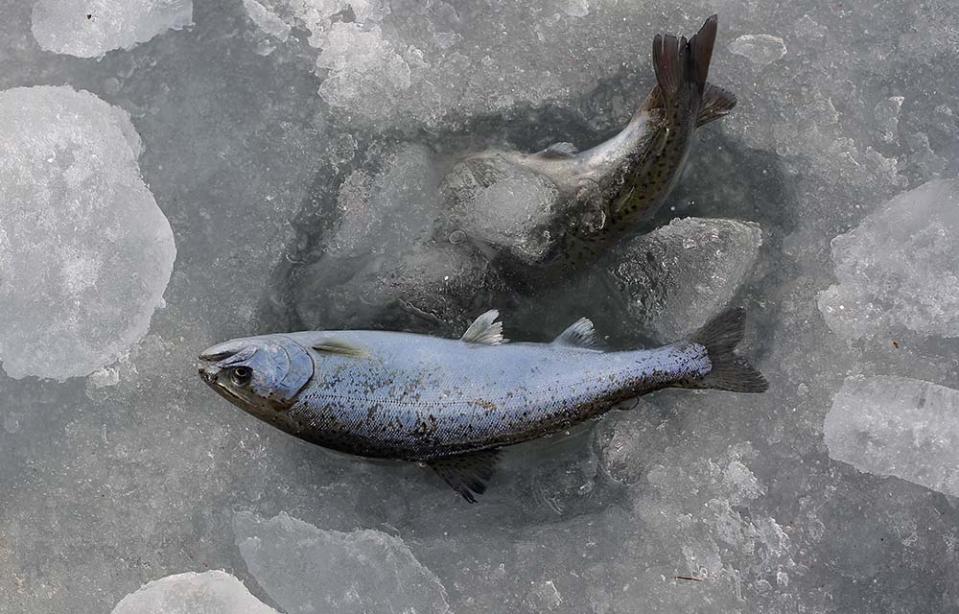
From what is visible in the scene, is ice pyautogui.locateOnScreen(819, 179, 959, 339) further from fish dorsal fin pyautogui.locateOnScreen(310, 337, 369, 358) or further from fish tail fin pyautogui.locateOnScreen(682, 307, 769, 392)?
fish dorsal fin pyautogui.locateOnScreen(310, 337, 369, 358)

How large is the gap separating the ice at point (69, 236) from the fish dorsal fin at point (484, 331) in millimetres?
1536

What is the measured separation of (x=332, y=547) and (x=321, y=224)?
153 cm

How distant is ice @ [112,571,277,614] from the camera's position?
149 inches

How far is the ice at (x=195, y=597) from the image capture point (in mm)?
3785

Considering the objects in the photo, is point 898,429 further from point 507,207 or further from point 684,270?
point 507,207

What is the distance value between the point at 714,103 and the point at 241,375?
2463 mm

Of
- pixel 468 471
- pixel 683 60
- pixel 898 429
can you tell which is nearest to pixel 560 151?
pixel 683 60

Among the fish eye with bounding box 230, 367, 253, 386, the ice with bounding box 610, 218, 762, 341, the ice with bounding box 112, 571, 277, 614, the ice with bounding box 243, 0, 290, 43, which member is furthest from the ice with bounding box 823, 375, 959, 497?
the ice with bounding box 243, 0, 290, 43

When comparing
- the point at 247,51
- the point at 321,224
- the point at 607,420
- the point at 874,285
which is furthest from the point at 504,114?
the point at 874,285

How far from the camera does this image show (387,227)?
12.5ft

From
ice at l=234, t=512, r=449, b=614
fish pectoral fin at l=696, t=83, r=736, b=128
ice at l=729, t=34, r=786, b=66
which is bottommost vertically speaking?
ice at l=234, t=512, r=449, b=614

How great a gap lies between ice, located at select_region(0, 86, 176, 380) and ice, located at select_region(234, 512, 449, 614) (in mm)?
1201

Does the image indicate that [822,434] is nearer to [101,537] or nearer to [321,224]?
[321,224]

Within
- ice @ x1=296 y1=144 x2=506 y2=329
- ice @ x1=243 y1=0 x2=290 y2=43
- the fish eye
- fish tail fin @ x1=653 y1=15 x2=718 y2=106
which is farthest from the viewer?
ice @ x1=243 y1=0 x2=290 y2=43
